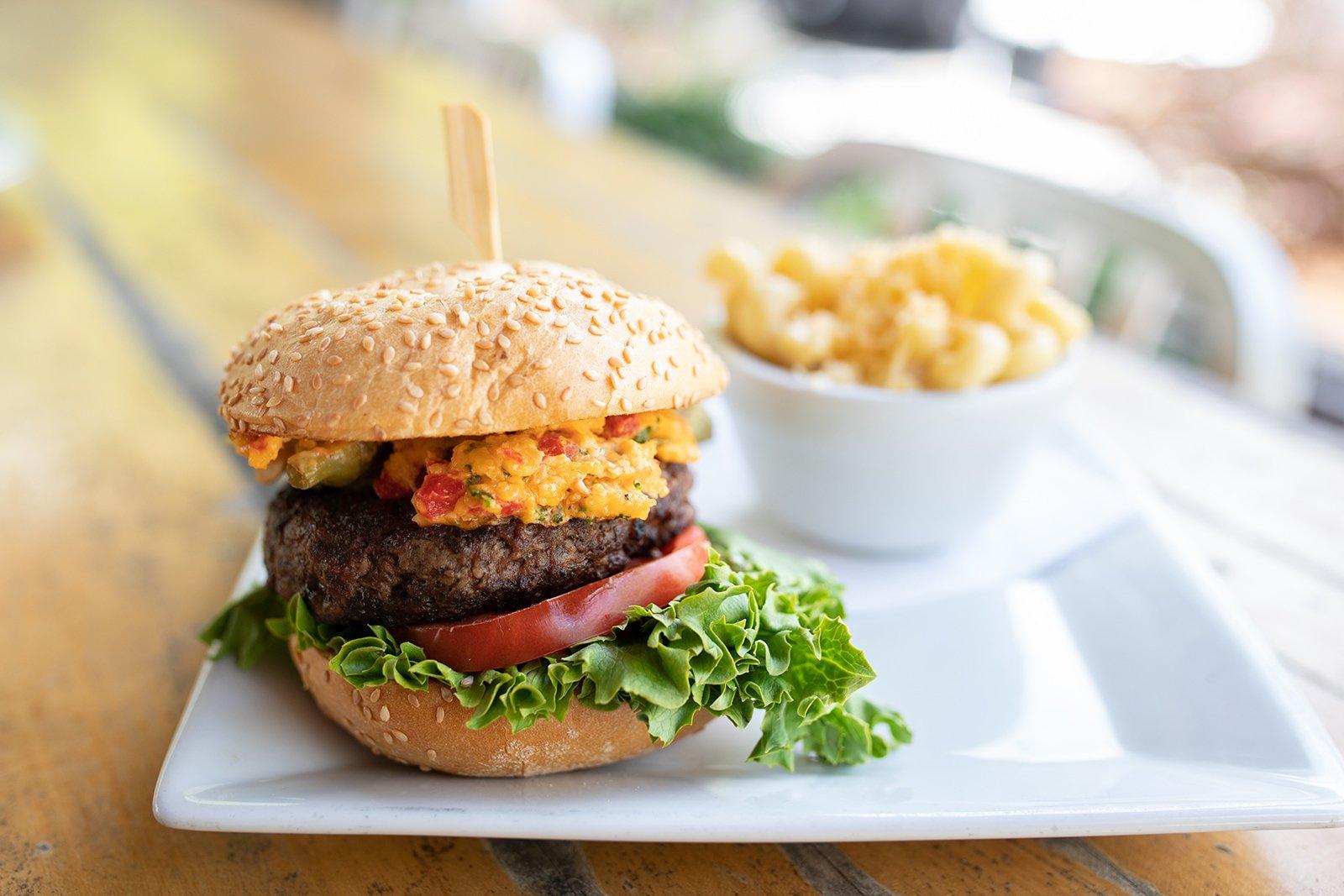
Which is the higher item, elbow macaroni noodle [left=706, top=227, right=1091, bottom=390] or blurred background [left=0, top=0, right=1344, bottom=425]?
elbow macaroni noodle [left=706, top=227, right=1091, bottom=390]

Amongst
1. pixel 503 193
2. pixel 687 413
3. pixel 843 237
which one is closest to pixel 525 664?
pixel 687 413

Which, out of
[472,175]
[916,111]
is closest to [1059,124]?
[916,111]

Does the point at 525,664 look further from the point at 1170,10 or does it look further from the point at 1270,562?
the point at 1170,10

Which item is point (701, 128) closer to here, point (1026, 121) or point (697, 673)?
point (1026, 121)

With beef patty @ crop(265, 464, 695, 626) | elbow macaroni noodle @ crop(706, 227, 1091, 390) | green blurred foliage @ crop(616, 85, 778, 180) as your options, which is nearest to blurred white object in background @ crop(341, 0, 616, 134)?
green blurred foliage @ crop(616, 85, 778, 180)

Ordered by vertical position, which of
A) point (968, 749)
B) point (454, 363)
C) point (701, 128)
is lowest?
point (701, 128)

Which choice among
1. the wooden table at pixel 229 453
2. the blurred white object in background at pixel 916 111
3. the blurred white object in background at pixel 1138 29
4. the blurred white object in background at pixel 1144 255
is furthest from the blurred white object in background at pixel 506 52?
the blurred white object in background at pixel 1138 29

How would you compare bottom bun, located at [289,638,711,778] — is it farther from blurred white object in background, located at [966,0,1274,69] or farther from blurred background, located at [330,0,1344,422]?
blurred white object in background, located at [966,0,1274,69]

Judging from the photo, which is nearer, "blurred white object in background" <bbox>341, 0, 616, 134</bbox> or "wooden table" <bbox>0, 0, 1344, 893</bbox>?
"wooden table" <bbox>0, 0, 1344, 893</bbox>
